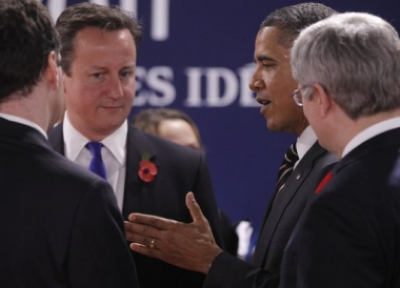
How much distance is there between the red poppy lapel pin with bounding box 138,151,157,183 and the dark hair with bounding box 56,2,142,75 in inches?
14.6

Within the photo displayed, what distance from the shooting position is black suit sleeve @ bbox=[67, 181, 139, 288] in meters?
1.85

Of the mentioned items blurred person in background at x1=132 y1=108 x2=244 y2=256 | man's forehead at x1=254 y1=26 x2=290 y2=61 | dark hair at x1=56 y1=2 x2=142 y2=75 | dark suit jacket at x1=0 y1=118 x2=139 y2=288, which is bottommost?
blurred person in background at x1=132 y1=108 x2=244 y2=256

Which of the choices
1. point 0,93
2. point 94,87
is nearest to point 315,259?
point 0,93

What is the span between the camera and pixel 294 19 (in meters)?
2.51

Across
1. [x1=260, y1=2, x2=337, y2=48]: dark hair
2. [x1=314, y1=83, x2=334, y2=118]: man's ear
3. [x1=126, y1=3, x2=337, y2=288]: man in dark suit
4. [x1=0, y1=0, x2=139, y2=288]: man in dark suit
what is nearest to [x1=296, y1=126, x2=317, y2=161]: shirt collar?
[x1=126, y1=3, x2=337, y2=288]: man in dark suit

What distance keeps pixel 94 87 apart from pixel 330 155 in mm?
973

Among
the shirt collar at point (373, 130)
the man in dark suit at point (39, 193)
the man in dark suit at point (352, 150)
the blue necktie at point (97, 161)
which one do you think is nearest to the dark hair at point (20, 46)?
the man in dark suit at point (39, 193)

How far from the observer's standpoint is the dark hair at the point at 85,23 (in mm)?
2990

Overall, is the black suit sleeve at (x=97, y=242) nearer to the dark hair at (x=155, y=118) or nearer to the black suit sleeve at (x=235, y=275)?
the black suit sleeve at (x=235, y=275)

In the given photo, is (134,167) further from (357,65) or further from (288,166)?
(357,65)

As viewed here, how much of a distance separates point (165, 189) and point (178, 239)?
0.50m

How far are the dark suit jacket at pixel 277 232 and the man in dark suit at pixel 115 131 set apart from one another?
0.59m

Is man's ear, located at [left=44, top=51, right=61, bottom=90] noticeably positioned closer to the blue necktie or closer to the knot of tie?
the knot of tie

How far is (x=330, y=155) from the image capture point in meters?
2.26
